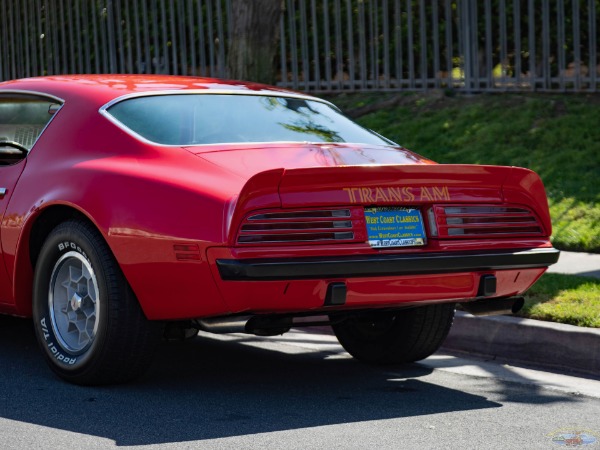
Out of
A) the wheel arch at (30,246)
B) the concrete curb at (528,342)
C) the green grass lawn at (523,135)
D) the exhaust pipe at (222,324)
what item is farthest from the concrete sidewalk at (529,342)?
the green grass lawn at (523,135)

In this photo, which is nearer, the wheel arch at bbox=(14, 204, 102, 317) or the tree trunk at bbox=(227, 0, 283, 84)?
the wheel arch at bbox=(14, 204, 102, 317)

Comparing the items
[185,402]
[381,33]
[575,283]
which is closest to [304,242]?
[185,402]

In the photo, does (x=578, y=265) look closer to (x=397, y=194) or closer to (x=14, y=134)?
(x=397, y=194)

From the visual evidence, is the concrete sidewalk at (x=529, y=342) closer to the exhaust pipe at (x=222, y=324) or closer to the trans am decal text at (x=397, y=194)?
the trans am decal text at (x=397, y=194)

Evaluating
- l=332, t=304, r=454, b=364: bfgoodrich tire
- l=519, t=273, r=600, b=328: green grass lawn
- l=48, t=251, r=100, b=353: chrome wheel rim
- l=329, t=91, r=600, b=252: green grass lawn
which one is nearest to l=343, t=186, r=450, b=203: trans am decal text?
l=332, t=304, r=454, b=364: bfgoodrich tire

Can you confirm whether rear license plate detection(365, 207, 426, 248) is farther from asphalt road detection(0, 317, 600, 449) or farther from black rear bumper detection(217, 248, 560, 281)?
asphalt road detection(0, 317, 600, 449)

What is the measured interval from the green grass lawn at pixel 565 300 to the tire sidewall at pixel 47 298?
2.64m

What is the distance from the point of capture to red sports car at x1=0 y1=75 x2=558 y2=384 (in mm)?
5262

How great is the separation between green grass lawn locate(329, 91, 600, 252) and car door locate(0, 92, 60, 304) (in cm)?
478

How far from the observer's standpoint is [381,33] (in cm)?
1574

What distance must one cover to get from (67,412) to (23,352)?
1580 mm

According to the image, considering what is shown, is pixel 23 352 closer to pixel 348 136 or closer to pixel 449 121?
pixel 348 136

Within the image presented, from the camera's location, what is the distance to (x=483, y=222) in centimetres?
573

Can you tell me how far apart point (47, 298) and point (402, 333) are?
1847 mm
